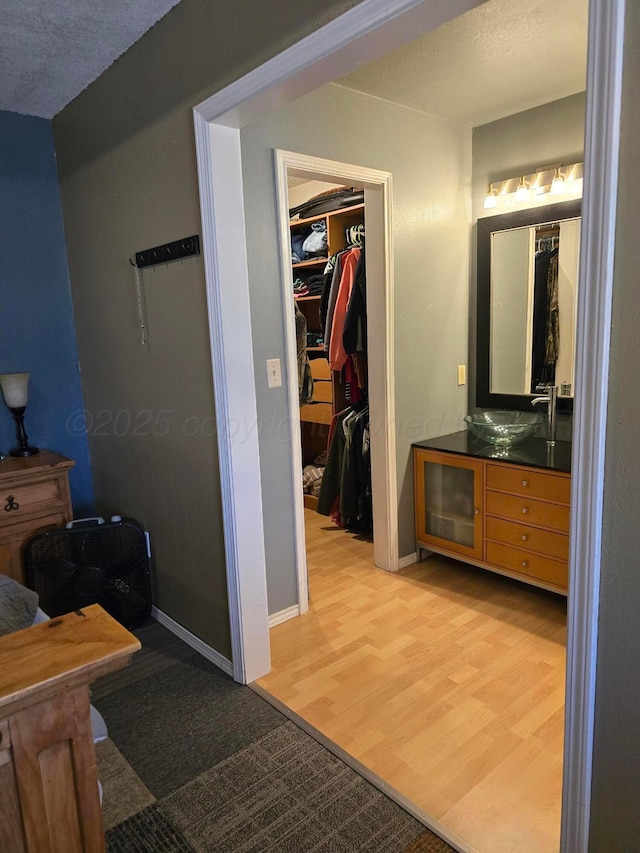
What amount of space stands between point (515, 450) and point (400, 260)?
1.16m

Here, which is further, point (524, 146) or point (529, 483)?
point (524, 146)

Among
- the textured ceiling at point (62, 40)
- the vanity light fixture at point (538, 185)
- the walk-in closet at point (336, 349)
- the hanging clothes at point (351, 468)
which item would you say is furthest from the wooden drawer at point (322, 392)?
the textured ceiling at point (62, 40)

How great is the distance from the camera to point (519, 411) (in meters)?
3.18

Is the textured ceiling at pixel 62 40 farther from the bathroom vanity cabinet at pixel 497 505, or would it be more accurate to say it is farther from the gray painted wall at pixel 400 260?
the bathroom vanity cabinet at pixel 497 505

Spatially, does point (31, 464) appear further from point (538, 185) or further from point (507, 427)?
point (538, 185)

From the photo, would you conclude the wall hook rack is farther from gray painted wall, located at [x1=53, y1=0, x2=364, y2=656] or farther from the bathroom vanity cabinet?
the bathroom vanity cabinet

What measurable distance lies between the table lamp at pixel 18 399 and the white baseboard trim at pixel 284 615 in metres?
1.46

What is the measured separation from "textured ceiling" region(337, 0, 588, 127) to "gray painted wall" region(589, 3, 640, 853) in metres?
1.29

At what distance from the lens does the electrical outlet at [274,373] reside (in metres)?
2.55

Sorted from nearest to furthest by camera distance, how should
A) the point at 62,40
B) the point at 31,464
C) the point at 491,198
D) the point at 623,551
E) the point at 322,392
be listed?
1. the point at 623,551
2. the point at 62,40
3. the point at 31,464
4. the point at 491,198
5. the point at 322,392

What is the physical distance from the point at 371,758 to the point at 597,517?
1237mm

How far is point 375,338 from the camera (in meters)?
3.06

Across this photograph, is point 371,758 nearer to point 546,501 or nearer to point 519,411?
point 546,501

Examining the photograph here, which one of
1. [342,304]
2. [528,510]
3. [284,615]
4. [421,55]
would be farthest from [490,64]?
[284,615]
